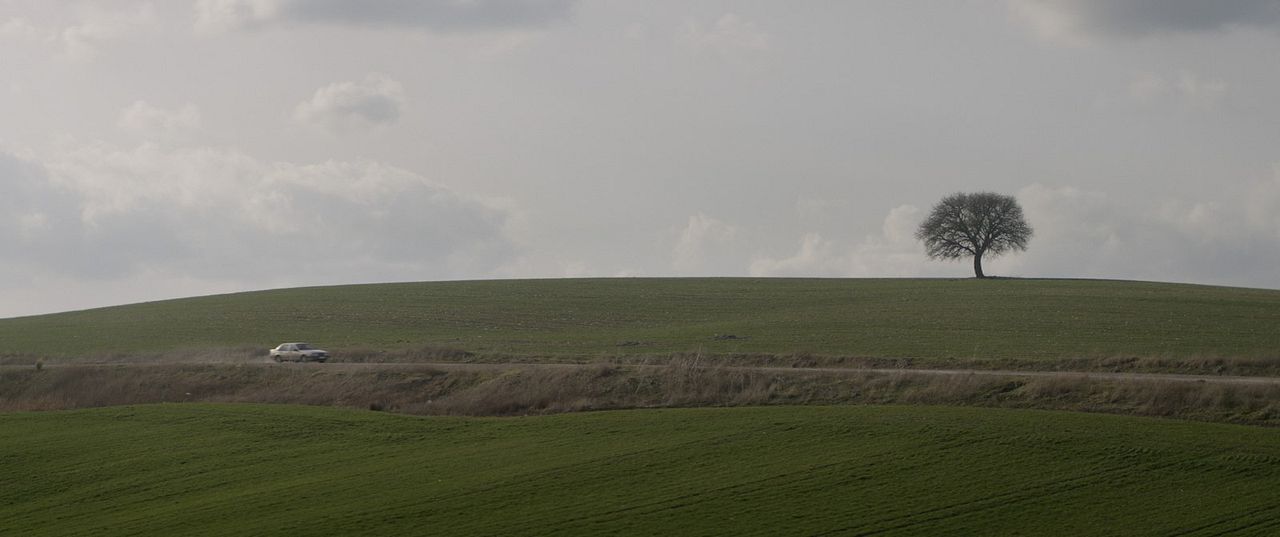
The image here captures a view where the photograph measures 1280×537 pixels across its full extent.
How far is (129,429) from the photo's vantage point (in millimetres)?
33938

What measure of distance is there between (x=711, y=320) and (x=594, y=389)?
28.7 meters

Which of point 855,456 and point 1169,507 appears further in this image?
point 855,456

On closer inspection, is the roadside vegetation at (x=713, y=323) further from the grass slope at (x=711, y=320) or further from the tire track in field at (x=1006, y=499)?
the tire track in field at (x=1006, y=499)

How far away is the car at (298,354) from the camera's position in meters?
52.1

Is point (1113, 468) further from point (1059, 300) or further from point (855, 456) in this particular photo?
point (1059, 300)

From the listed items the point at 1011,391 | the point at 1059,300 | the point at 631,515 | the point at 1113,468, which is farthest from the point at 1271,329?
the point at 631,515

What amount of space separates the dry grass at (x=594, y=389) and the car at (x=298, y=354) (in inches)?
104

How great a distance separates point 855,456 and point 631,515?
22.1 ft

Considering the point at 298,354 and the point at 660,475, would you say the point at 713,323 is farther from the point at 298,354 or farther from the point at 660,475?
the point at 660,475

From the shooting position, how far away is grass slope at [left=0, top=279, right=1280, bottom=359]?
50.6m

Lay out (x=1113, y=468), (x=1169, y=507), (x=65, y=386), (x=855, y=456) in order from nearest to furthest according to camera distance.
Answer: (x=1169, y=507)
(x=1113, y=468)
(x=855, y=456)
(x=65, y=386)

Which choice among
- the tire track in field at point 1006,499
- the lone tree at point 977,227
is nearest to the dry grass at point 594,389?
the tire track in field at point 1006,499

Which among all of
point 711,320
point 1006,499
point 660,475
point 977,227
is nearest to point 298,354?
point 711,320

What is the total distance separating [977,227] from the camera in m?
101
